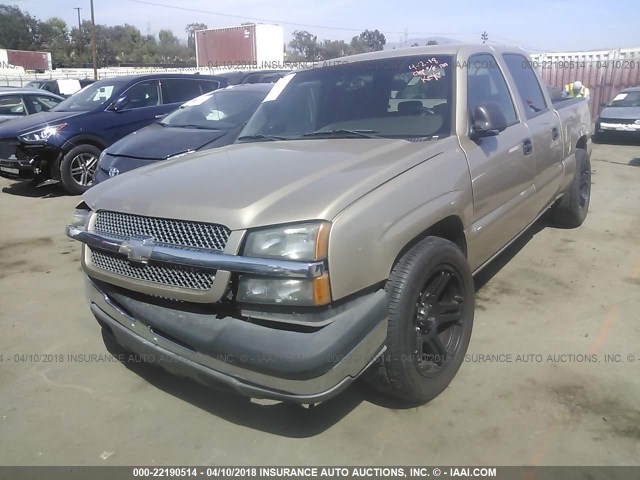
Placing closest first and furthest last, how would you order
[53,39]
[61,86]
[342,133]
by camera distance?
[342,133] < [61,86] < [53,39]

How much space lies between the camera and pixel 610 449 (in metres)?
2.55

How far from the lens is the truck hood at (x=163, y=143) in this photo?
6.36m

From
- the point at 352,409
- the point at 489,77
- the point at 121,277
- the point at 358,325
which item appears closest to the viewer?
the point at 358,325

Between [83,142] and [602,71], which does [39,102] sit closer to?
[83,142]

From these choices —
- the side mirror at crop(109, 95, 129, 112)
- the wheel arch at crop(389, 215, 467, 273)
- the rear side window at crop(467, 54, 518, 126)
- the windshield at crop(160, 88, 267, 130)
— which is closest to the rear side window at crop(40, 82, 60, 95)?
the side mirror at crop(109, 95, 129, 112)

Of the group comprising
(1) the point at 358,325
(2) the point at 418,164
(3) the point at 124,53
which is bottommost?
(1) the point at 358,325

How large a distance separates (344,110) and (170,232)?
165cm

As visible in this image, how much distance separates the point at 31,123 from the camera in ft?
27.9

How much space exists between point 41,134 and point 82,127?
575 mm

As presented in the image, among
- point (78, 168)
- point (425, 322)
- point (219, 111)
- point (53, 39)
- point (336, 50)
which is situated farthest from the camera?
point (53, 39)

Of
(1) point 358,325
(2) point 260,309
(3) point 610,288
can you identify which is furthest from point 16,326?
(3) point 610,288

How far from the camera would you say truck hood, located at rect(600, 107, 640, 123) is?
1309cm

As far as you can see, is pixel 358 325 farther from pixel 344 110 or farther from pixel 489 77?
pixel 489 77

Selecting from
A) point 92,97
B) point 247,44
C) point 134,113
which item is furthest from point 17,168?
point 247,44
